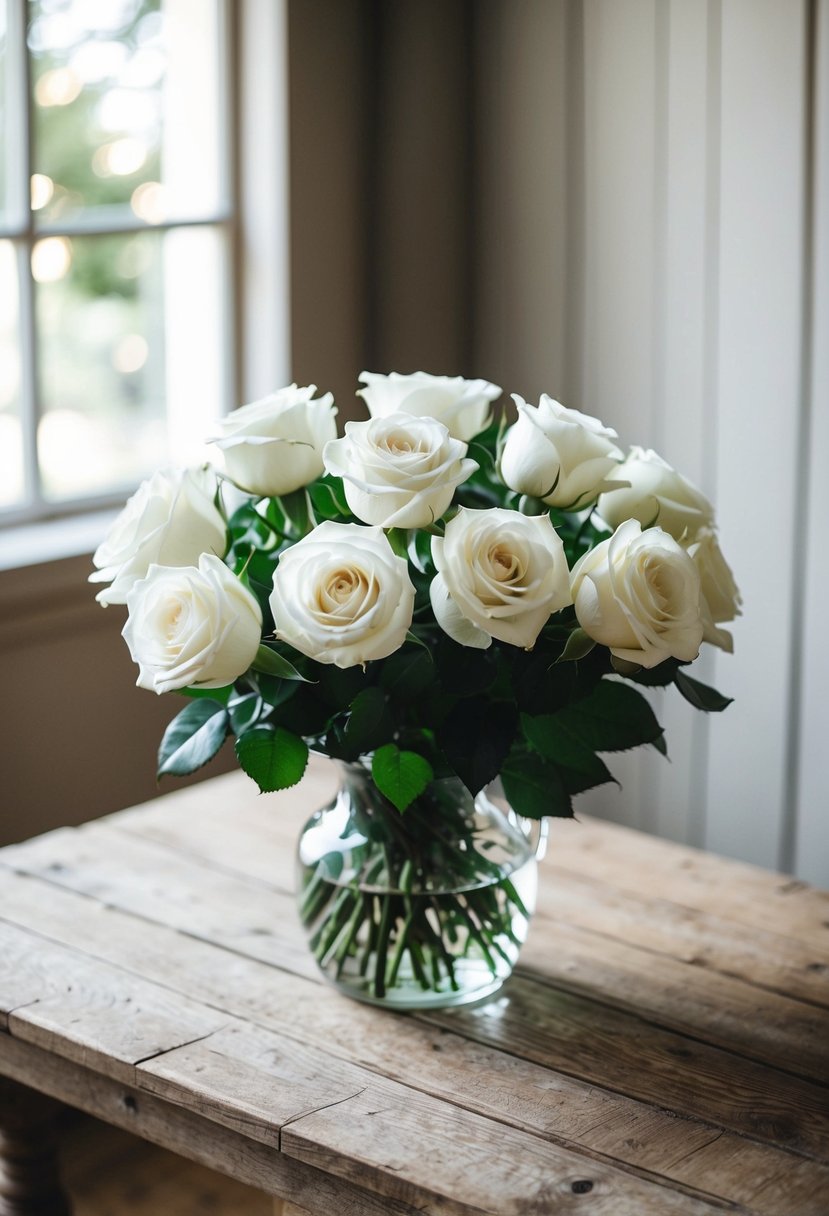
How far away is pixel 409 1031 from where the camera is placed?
118 cm

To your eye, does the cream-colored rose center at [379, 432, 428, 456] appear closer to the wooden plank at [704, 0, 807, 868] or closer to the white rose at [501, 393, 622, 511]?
the white rose at [501, 393, 622, 511]

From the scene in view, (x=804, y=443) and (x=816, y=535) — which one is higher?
(x=804, y=443)

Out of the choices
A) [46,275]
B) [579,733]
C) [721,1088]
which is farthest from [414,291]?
[721,1088]

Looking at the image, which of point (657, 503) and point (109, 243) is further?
point (109, 243)

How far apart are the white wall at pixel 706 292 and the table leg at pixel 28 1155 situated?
3.91 feet

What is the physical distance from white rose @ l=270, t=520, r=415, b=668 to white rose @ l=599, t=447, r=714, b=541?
229 millimetres

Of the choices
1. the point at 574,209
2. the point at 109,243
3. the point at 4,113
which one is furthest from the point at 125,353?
the point at 574,209

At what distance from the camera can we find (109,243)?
2.17 meters

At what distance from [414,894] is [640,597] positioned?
0.35m

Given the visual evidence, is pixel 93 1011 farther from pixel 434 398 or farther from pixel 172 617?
pixel 434 398

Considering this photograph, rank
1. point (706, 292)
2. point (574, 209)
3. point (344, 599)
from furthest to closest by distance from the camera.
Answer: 1. point (574, 209)
2. point (706, 292)
3. point (344, 599)

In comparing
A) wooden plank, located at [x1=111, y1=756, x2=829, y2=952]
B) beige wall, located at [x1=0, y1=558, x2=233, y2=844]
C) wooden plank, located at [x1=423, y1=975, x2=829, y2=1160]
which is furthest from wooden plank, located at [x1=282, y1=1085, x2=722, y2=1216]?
beige wall, located at [x1=0, y1=558, x2=233, y2=844]

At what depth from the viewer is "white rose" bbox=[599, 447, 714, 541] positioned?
3.70 feet

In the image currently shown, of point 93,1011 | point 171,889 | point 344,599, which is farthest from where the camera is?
point 171,889
